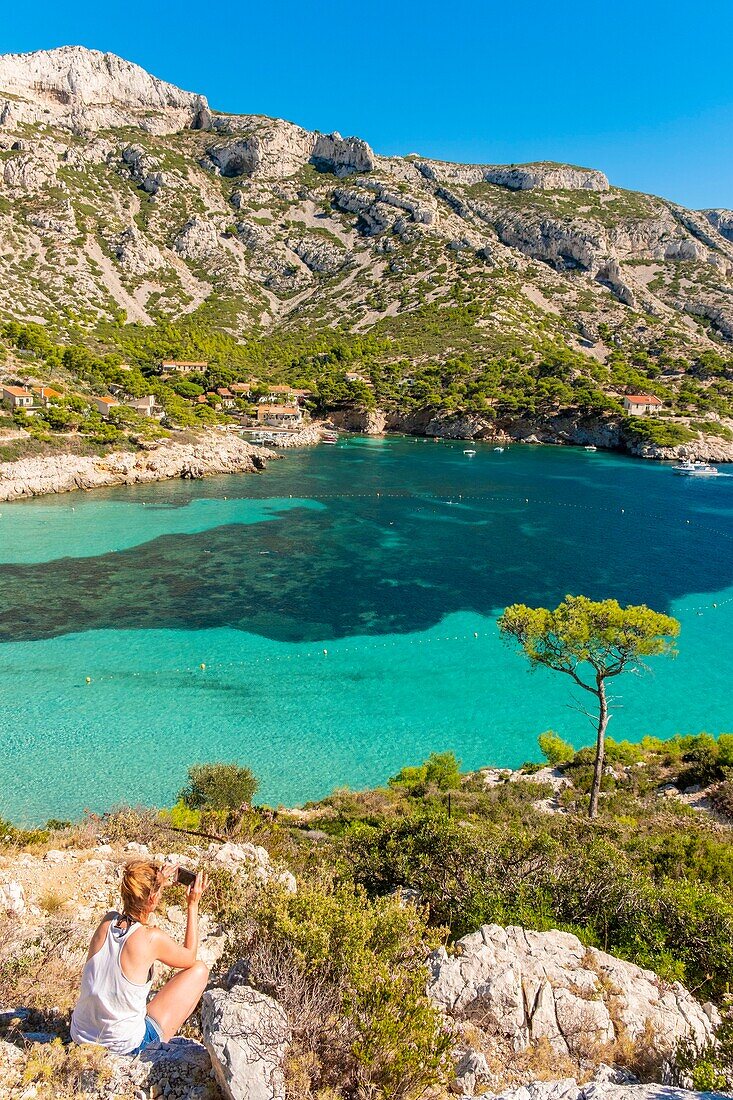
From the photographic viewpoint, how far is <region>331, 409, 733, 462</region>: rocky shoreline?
75000 millimetres

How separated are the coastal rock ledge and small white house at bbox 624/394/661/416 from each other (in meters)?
46.8

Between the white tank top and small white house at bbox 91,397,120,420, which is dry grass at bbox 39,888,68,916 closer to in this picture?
the white tank top

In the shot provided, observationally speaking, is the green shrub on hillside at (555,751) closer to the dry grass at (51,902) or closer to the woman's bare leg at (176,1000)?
the dry grass at (51,902)

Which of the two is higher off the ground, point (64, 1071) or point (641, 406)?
point (641, 406)

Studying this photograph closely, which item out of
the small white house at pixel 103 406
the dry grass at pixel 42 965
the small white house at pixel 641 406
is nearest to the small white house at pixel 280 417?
the small white house at pixel 103 406

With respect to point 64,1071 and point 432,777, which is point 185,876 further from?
point 432,777

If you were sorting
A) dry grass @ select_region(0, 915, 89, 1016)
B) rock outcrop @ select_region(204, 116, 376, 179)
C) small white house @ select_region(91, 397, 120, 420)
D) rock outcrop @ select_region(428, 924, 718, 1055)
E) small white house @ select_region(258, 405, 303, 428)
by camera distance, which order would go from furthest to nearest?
rock outcrop @ select_region(204, 116, 376, 179) → small white house @ select_region(258, 405, 303, 428) → small white house @ select_region(91, 397, 120, 420) → rock outcrop @ select_region(428, 924, 718, 1055) → dry grass @ select_region(0, 915, 89, 1016)

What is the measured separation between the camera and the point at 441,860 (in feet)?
21.6

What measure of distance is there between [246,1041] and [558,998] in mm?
2394

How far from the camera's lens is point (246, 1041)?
309cm

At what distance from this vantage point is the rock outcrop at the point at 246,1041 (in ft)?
9.57

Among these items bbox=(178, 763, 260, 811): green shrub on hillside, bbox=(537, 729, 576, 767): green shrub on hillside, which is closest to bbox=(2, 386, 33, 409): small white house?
bbox=(178, 763, 260, 811): green shrub on hillside

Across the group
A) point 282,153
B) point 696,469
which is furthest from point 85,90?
point 696,469

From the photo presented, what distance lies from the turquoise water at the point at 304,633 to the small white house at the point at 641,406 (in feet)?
118
